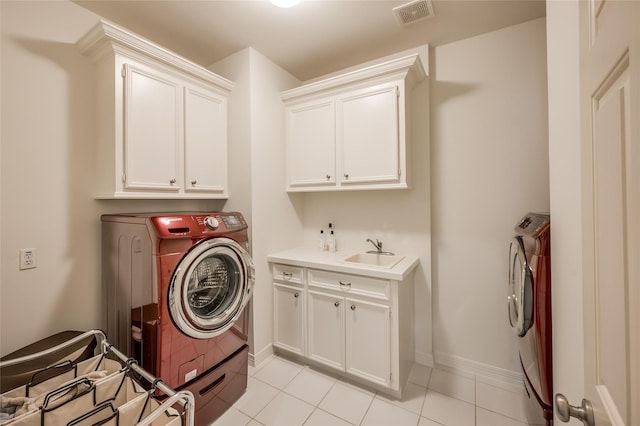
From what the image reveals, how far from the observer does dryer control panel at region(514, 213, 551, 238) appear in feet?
4.14

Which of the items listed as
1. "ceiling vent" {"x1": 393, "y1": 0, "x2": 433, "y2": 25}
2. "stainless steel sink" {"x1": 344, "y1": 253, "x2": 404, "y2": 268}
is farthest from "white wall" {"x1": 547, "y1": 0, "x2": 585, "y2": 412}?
"stainless steel sink" {"x1": 344, "y1": 253, "x2": 404, "y2": 268}

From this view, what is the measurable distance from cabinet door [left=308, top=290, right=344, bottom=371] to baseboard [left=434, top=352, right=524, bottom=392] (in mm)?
912

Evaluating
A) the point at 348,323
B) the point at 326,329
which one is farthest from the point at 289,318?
the point at 348,323

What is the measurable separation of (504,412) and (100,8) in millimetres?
3769

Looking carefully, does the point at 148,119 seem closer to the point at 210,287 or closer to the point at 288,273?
the point at 210,287

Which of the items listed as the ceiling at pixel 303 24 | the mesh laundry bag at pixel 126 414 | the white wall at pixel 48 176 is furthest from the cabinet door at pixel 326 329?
the ceiling at pixel 303 24

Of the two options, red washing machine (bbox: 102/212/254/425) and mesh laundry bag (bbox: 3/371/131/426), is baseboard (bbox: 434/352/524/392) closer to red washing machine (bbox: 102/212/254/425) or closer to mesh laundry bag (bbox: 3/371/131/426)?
red washing machine (bbox: 102/212/254/425)

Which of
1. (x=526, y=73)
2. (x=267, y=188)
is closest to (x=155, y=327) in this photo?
(x=267, y=188)

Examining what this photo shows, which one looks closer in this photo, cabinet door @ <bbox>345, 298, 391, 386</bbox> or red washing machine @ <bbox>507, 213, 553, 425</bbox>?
red washing machine @ <bbox>507, 213, 553, 425</bbox>

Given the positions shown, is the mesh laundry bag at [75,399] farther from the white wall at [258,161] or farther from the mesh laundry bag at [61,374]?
the white wall at [258,161]

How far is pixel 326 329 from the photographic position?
2.11 m

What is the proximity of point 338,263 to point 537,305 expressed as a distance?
3.93ft

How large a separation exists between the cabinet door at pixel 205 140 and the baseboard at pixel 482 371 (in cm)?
235

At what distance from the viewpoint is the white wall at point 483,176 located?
6.50 ft
